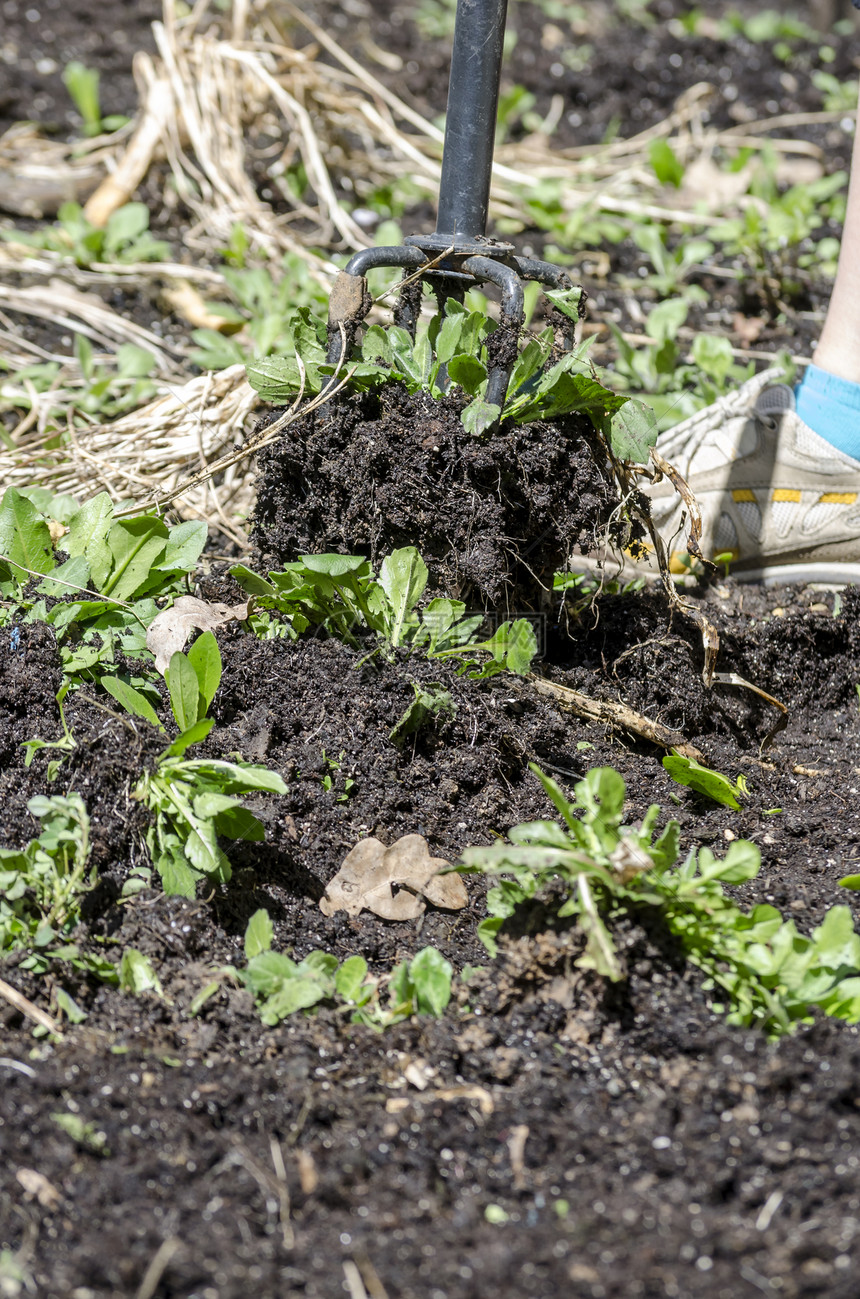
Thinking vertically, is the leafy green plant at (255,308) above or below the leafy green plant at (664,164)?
below

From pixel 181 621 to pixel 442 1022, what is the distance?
892mm

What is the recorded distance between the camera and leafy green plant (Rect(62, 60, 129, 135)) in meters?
4.42

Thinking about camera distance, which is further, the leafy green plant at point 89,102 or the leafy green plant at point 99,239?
the leafy green plant at point 89,102

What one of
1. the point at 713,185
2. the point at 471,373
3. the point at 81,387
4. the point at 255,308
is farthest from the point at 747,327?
the point at 81,387

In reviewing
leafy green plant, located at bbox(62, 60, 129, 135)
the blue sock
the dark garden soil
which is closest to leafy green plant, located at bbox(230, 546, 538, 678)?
the dark garden soil

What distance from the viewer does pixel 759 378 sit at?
276cm

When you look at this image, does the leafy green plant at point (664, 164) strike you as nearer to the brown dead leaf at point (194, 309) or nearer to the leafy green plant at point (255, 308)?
the leafy green plant at point (255, 308)

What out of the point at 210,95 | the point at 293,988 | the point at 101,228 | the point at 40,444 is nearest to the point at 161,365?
the point at 40,444

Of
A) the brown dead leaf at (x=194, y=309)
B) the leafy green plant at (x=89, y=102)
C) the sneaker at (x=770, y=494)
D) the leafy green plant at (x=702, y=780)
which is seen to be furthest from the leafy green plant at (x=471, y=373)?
the leafy green plant at (x=89, y=102)

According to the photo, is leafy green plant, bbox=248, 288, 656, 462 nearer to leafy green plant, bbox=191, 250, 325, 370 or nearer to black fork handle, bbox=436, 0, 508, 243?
black fork handle, bbox=436, 0, 508, 243

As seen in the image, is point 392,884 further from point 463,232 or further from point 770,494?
point 770,494

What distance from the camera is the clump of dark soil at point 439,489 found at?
1873mm

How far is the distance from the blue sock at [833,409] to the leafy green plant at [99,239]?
7.82 feet

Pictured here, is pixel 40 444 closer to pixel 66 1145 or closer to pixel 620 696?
pixel 620 696
